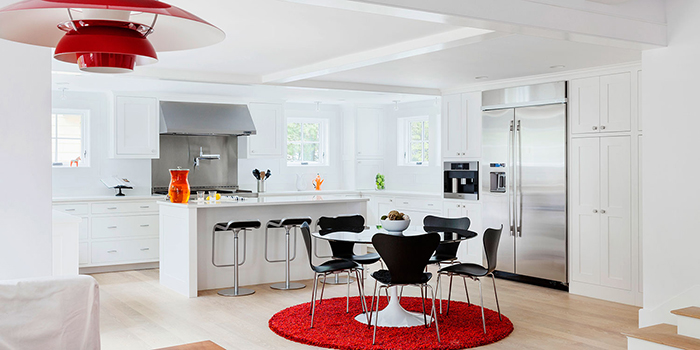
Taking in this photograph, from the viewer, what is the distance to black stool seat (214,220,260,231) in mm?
6141

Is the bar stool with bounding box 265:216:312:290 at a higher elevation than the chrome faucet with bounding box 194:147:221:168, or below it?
below

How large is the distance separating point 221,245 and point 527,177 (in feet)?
11.1

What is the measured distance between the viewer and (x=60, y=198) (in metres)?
7.39

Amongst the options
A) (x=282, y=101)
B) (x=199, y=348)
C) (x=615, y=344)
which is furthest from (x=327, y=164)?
(x=199, y=348)

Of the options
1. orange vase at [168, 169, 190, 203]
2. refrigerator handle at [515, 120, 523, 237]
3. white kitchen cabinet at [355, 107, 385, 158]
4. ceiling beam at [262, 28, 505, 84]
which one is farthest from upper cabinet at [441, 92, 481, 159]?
orange vase at [168, 169, 190, 203]

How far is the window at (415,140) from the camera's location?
9609mm

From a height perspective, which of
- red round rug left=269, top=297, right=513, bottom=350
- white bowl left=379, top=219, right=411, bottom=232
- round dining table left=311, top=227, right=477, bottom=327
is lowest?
red round rug left=269, top=297, right=513, bottom=350

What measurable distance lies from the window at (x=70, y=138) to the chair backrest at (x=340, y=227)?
4.20m

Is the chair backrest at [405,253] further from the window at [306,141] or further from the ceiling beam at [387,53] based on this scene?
the window at [306,141]

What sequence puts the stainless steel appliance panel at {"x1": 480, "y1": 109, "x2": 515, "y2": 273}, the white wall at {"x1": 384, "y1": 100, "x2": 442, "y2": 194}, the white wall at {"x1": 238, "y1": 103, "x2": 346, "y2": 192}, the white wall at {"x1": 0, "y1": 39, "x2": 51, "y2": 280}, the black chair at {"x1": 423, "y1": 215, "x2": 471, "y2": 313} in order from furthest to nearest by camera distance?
the white wall at {"x1": 238, "y1": 103, "x2": 346, "y2": 192}, the white wall at {"x1": 384, "y1": 100, "x2": 442, "y2": 194}, the stainless steel appliance panel at {"x1": 480, "y1": 109, "x2": 515, "y2": 273}, the black chair at {"x1": 423, "y1": 215, "x2": 471, "y2": 313}, the white wall at {"x1": 0, "y1": 39, "x2": 51, "y2": 280}

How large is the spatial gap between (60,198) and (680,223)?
6613 millimetres

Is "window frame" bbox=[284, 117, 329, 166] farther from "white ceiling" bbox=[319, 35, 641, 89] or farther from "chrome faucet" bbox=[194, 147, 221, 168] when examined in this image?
"white ceiling" bbox=[319, 35, 641, 89]

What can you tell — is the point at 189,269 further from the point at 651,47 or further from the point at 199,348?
the point at 651,47

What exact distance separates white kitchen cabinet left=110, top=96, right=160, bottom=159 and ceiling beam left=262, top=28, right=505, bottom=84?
2102 mm
